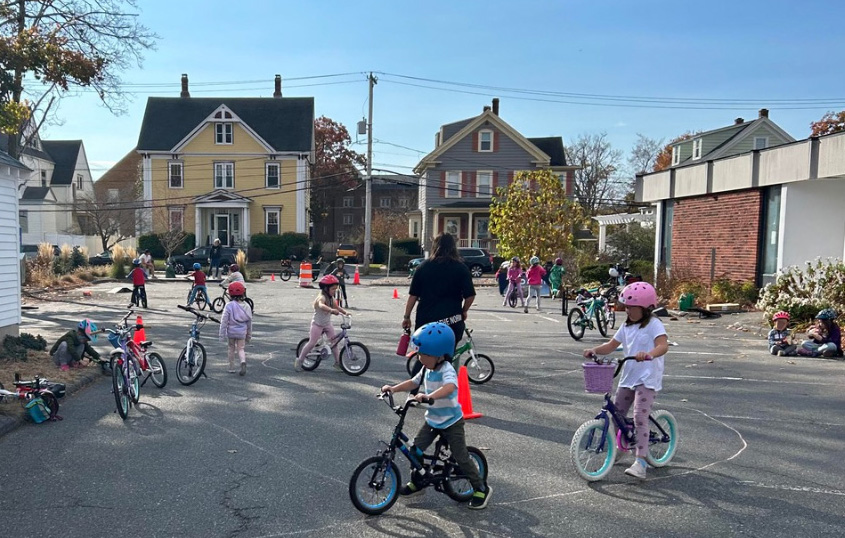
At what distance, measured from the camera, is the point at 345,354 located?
9.96 metres

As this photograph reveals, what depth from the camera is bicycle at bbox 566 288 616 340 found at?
14.3 m

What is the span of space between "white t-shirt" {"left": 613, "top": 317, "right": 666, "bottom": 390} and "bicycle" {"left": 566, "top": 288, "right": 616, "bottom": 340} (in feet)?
28.6

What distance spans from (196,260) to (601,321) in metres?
27.3

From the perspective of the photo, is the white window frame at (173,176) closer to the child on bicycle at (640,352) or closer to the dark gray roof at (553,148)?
the dark gray roof at (553,148)

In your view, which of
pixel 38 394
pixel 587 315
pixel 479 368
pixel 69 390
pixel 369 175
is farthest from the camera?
pixel 369 175

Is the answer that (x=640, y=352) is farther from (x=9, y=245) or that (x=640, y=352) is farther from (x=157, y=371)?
(x=9, y=245)

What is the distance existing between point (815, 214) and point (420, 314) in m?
14.9

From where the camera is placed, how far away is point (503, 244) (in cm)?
2931

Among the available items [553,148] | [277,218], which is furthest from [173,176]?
[553,148]

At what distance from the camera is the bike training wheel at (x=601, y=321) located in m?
14.8

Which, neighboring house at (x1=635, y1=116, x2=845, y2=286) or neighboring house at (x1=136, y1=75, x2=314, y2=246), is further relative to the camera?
neighboring house at (x1=136, y1=75, x2=314, y2=246)

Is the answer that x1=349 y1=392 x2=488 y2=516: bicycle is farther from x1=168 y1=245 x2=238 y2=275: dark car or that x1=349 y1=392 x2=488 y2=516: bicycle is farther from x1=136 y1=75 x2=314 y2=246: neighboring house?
x1=136 y1=75 x2=314 y2=246: neighboring house

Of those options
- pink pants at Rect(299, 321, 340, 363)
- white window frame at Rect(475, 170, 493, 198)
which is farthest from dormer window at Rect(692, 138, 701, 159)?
pink pants at Rect(299, 321, 340, 363)

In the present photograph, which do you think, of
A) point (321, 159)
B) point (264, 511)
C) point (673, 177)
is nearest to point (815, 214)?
point (673, 177)
